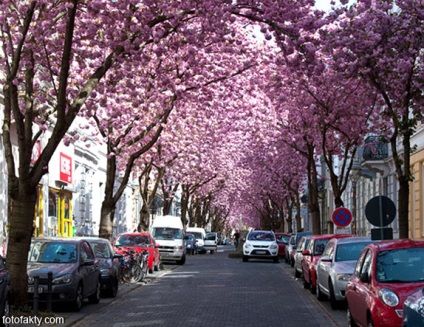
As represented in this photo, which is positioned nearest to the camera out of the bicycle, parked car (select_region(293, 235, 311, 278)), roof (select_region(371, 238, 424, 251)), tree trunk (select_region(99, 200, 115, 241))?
roof (select_region(371, 238, 424, 251))

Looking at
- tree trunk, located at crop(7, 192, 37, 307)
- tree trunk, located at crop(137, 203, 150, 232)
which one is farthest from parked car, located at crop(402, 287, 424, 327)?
tree trunk, located at crop(137, 203, 150, 232)

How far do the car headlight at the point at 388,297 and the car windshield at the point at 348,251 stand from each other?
294 inches

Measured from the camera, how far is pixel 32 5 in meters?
15.7

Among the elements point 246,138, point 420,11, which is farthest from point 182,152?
point 420,11

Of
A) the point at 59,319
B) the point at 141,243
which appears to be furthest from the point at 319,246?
the point at 141,243

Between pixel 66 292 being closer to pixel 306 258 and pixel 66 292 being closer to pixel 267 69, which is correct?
pixel 306 258

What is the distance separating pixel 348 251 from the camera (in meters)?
18.9

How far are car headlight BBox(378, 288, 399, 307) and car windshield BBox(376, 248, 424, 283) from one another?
1.85 feet

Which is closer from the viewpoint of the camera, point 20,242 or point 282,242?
point 20,242

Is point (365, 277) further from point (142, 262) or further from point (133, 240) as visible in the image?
point (133, 240)

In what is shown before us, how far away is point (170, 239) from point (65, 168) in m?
6.03

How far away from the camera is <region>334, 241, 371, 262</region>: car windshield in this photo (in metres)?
18.7

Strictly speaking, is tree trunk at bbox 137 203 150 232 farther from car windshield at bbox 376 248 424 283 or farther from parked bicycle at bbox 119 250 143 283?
car windshield at bbox 376 248 424 283

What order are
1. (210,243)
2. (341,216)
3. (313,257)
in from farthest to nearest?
(210,243) → (341,216) → (313,257)
